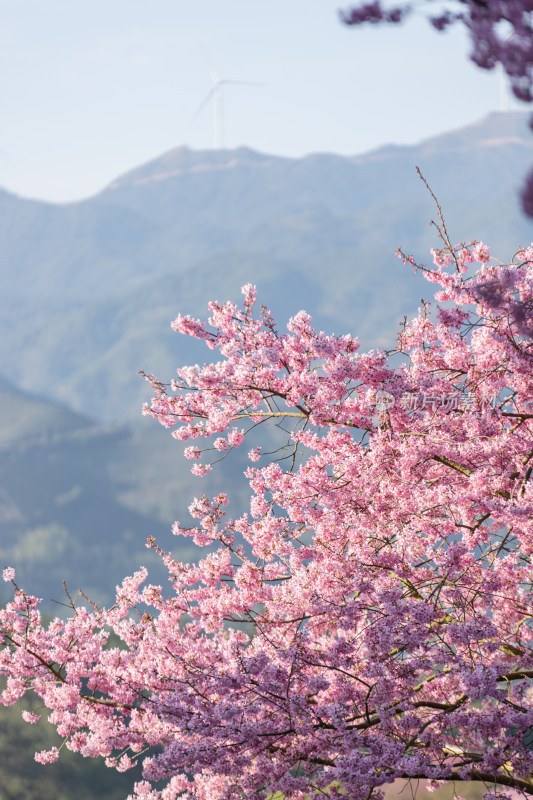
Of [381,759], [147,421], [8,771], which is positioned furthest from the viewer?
[147,421]

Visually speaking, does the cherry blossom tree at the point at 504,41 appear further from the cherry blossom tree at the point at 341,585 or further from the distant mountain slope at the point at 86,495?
the distant mountain slope at the point at 86,495

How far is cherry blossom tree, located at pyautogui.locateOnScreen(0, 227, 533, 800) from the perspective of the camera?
6309 mm

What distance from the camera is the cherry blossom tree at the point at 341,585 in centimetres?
631

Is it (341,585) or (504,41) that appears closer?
(504,41)

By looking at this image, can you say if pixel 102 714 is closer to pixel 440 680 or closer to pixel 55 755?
pixel 55 755

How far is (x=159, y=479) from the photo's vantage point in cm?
16350

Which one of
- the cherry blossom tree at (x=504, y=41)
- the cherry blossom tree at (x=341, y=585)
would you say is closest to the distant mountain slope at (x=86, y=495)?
the cherry blossom tree at (x=341, y=585)

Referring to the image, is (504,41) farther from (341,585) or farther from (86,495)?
(86,495)

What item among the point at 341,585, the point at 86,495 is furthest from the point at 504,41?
the point at 86,495

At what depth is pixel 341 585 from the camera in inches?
294

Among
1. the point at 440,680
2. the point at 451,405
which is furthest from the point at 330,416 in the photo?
the point at 440,680

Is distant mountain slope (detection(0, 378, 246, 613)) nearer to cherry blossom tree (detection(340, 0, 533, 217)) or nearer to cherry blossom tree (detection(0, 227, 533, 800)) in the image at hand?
cherry blossom tree (detection(0, 227, 533, 800))

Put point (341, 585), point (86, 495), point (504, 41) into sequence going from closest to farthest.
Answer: point (504, 41) < point (341, 585) < point (86, 495)

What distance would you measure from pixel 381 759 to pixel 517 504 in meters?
2.38
